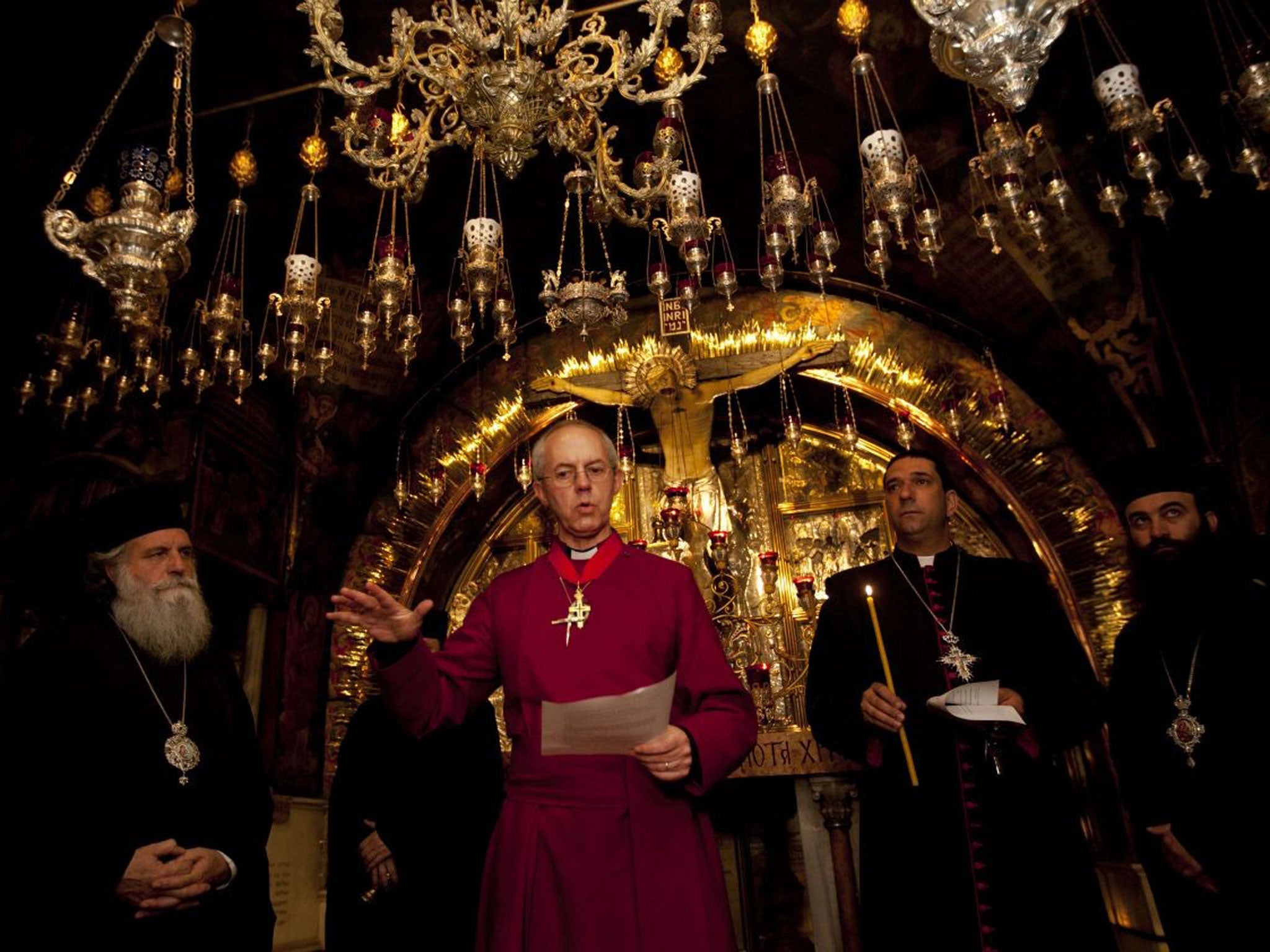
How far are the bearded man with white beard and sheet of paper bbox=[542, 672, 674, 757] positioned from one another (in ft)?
4.50

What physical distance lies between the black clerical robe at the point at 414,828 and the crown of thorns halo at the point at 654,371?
3.98 m

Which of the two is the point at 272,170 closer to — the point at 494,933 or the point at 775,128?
the point at 775,128

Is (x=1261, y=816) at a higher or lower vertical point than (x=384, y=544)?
lower

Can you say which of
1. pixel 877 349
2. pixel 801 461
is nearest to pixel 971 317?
pixel 877 349

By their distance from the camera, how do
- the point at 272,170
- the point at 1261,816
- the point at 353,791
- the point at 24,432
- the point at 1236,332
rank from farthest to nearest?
the point at 272,170, the point at 24,432, the point at 1236,332, the point at 353,791, the point at 1261,816

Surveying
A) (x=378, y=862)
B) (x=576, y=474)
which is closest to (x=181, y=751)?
(x=378, y=862)

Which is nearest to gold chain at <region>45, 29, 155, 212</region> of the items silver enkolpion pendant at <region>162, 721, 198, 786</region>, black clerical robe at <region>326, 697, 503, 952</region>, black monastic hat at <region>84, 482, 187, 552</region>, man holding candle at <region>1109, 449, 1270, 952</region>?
black monastic hat at <region>84, 482, 187, 552</region>

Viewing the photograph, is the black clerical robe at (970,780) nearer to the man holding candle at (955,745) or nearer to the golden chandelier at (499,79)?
the man holding candle at (955,745)

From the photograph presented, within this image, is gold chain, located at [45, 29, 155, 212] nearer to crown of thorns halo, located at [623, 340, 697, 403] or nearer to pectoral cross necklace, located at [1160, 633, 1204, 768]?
crown of thorns halo, located at [623, 340, 697, 403]

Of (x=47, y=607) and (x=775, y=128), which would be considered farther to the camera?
(x=775, y=128)

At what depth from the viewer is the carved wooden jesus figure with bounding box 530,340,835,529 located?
7.95 m

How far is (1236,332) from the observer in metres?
5.17

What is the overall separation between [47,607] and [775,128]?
19.7 ft

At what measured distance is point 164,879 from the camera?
8.64 ft
